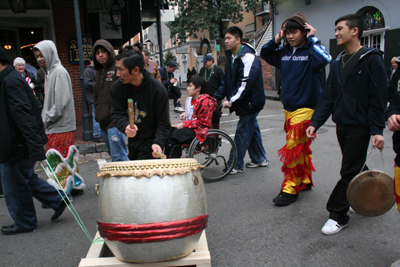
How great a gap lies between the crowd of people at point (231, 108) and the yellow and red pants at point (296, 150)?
11mm

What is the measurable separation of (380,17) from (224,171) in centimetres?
1292

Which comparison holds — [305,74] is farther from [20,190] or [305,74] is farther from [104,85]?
[20,190]

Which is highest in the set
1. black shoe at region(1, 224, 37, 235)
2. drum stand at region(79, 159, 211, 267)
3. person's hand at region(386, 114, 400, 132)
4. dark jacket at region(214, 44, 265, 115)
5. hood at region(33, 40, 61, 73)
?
hood at region(33, 40, 61, 73)

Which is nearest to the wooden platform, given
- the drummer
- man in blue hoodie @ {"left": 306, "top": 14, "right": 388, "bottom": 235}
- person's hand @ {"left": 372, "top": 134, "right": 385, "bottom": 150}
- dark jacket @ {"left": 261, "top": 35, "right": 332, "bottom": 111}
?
the drummer

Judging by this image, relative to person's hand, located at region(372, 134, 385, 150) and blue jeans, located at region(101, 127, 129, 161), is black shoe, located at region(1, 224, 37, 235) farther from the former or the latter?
person's hand, located at region(372, 134, 385, 150)

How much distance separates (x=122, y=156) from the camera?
13.6ft

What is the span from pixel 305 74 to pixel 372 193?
1549 millimetres

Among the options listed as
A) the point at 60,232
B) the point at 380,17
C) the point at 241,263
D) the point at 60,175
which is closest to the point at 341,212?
the point at 241,263

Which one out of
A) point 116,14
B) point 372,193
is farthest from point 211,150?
point 116,14

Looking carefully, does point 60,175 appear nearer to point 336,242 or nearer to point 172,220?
point 172,220

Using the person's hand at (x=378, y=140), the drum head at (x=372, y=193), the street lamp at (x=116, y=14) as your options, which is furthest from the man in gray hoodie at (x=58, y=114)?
the street lamp at (x=116, y=14)

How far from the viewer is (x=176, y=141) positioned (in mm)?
4562

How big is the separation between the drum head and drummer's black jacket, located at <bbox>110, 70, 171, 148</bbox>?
1664 millimetres

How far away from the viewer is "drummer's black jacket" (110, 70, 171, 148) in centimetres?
309
